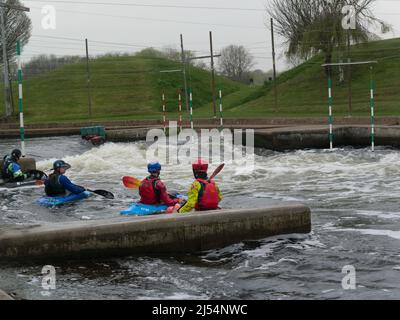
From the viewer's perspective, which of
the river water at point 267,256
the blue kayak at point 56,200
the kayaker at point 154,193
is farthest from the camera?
the blue kayak at point 56,200

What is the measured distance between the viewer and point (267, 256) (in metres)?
7.54

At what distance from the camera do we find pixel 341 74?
112 ft

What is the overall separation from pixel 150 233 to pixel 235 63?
74.8 m

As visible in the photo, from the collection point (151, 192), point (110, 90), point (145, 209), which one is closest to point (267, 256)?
point (145, 209)

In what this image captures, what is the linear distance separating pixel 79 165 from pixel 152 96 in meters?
22.4

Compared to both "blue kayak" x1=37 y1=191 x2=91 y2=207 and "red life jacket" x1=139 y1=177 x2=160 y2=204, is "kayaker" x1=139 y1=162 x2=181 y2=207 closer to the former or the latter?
"red life jacket" x1=139 y1=177 x2=160 y2=204

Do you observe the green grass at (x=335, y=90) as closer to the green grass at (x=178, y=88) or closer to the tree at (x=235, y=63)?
the green grass at (x=178, y=88)

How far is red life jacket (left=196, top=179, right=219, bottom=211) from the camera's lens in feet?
27.9

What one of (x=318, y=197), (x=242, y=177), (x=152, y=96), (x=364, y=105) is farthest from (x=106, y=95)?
(x=318, y=197)

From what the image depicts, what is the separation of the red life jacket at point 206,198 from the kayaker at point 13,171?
6285mm

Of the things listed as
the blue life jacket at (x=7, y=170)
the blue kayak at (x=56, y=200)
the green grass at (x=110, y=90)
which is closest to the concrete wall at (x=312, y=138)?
the blue life jacket at (x=7, y=170)

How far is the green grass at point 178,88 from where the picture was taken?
3125 cm

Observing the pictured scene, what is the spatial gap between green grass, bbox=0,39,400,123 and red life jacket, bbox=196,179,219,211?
18.4 m
